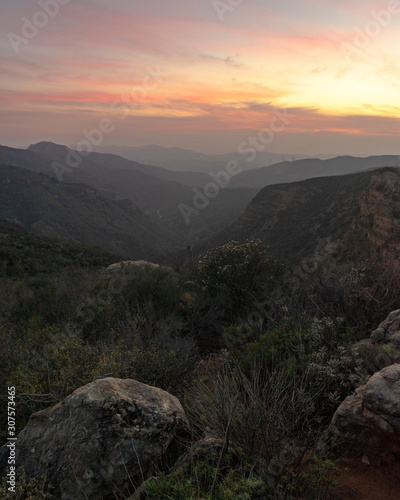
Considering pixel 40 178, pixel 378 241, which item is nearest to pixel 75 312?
pixel 378 241

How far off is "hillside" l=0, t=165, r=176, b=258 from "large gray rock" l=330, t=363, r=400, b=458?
50.5 m

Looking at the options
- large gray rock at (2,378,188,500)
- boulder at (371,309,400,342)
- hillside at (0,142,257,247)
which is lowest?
large gray rock at (2,378,188,500)

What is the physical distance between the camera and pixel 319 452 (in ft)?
9.25

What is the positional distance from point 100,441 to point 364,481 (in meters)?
2.19

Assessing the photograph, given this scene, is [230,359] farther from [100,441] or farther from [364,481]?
[100,441]

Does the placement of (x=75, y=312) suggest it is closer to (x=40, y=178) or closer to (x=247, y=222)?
(x=247, y=222)

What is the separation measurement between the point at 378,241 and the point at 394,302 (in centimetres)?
1520

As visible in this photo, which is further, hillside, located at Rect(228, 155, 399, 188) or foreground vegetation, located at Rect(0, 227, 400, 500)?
hillside, located at Rect(228, 155, 399, 188)

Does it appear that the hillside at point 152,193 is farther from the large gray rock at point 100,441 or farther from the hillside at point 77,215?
the large gray rock at point 100,441

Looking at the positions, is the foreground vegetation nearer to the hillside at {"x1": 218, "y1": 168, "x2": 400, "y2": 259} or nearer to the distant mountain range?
the hillside at {"x1": 218, "y1": 168, "x2": 400, "y2": 259}

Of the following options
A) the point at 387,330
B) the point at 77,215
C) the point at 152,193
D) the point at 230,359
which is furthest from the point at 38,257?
→ the point at 152,193

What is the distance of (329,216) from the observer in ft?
115

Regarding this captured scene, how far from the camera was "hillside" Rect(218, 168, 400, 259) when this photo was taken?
64.7 feet

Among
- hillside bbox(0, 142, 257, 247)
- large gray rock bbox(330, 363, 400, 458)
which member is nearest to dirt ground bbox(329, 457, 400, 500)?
large gray rock bbox(330, 363, 400, 458)
